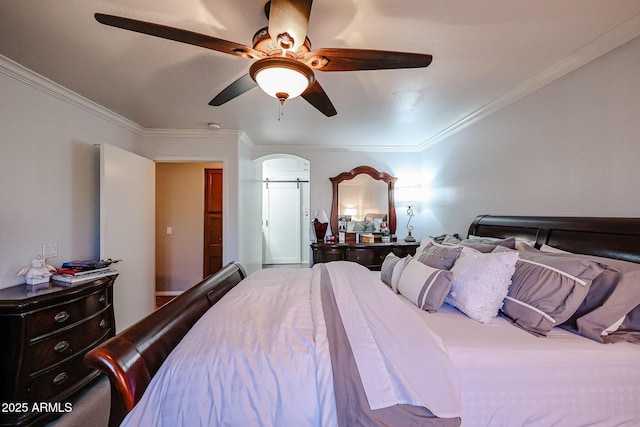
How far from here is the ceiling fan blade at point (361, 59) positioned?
1.25 meters

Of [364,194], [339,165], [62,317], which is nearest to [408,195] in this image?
[364,194]

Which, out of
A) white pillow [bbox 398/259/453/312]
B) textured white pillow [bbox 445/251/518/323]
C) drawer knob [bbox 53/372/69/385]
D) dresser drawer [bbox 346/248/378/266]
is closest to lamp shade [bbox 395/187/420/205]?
dresser drawer [bbox 346/248/378/266]

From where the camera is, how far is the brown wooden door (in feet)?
14.2

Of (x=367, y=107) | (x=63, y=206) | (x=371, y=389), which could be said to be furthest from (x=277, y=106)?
(x=371, y=389)

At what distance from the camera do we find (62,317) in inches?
73.1

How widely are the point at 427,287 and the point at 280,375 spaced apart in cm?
101

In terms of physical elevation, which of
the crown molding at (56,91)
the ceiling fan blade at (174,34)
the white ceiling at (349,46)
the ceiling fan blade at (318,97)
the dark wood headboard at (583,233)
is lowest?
the dark wood headboard at (583,233)

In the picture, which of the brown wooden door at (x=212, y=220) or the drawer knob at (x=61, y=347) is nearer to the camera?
the drawer knob at (x=61, y=347)

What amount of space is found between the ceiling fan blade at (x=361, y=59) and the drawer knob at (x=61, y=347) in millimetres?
2487

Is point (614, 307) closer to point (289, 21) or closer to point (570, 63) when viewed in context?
point (570, 63)

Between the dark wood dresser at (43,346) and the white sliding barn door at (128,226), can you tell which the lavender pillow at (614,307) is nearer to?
the dark wood dresser at (43,346)

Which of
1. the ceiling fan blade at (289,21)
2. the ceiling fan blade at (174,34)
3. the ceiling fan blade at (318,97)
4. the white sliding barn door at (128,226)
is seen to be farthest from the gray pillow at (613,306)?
the white sliding barn door at (128,226)

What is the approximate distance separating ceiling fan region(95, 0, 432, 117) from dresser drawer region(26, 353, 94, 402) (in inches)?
86.5

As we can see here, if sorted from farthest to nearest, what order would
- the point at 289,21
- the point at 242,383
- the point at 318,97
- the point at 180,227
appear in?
the point at 180,227
the point at 318,97
the point at 289,21
the point at 242,383
